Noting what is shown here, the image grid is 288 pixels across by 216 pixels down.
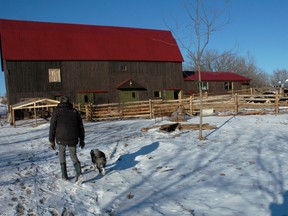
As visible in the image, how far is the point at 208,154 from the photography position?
28.6 ft

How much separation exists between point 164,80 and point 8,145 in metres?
26.6

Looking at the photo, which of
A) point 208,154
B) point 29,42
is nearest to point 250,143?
point 208,154

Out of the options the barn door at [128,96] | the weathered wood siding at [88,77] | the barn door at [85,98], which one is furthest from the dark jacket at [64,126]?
the barn door at [128,96]

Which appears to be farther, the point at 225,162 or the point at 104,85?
the point at 104,85

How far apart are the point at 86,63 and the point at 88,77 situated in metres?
1.54

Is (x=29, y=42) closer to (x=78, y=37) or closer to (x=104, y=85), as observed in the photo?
(x=78, y=37)

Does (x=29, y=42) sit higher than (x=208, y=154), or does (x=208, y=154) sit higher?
(x=29, y=42)

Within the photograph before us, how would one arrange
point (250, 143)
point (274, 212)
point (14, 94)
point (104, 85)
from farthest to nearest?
point (104, 85) < point (14, 94) < point (250, 143) < point (274, 212)

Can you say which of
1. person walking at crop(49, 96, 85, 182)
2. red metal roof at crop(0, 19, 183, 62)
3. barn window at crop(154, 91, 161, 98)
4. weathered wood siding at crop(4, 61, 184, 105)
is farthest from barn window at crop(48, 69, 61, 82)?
person walking at crop(49, 96, 85, 182)

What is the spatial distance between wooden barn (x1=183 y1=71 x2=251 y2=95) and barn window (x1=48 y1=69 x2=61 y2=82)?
53.1ft

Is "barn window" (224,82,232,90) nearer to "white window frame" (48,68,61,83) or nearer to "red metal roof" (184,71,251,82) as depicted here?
"red metal roof" (184,71,251,82)

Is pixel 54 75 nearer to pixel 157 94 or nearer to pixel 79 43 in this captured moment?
pixel 79 43

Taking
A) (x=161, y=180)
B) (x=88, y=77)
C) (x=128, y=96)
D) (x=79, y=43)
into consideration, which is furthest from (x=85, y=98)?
(x=161, y=180)

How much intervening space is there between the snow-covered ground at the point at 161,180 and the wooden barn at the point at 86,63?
21239mm
